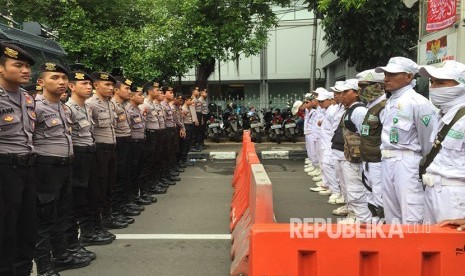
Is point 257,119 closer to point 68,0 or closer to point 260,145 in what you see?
point 260,145

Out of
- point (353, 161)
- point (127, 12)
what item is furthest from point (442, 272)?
point (127, 12)

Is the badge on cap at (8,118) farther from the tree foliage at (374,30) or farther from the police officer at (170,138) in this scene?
the tree foliage at (374,30)

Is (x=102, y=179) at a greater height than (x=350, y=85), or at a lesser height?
lesser

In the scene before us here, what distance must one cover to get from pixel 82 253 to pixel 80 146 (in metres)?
1.09

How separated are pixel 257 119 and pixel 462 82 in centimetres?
1238

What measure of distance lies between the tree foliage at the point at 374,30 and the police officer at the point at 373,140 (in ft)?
17.5

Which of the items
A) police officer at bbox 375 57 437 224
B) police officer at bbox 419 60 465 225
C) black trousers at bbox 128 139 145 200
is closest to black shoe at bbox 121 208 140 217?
black trousers at bbox 128 139 145 200

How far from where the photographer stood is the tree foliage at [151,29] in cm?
1157

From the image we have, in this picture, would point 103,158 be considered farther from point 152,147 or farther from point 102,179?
point 152,147

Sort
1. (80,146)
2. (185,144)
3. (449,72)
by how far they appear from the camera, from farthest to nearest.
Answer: (185,144) → (80,146) → (449,72)

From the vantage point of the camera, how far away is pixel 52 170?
406 cm

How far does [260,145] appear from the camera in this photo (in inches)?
605

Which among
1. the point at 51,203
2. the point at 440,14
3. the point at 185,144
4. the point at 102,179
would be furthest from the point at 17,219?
the point at 185,144

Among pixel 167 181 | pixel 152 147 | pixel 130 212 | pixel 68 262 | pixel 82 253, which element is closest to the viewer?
pixel 68 262
